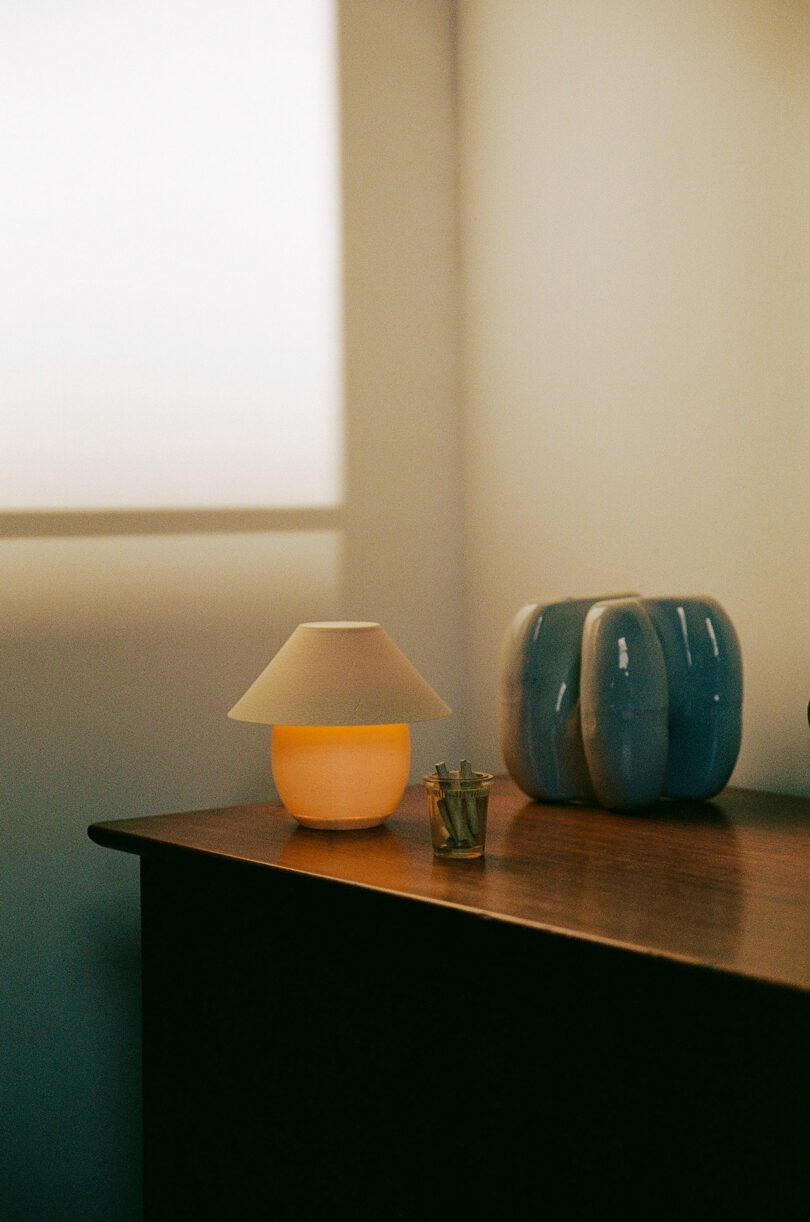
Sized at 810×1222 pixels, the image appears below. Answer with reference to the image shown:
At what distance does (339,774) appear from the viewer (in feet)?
3.93

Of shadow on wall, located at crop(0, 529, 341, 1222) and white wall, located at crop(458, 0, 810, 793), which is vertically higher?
white wall, located at crop(458, 0, 810, 793)

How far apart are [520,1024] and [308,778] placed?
38 cm

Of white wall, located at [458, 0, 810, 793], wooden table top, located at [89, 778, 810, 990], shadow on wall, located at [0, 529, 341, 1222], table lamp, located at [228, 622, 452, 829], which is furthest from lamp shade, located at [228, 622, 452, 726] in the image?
white wall, located at [458, 0, 810, 793]

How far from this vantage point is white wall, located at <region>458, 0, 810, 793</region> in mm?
1395

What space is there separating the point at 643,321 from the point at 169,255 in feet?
→ 2.09

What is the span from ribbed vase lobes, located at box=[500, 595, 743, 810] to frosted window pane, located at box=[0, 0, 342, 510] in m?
0.51

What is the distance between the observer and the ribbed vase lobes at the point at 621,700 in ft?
4.02

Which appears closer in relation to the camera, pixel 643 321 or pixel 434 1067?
pixel 434 1067

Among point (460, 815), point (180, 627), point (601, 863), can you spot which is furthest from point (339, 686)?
point (180, 627)

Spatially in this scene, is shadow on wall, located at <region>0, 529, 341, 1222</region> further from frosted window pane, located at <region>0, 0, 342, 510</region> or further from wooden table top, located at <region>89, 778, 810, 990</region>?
wooden table top, located at <region>89, 778, 810, 990</region>

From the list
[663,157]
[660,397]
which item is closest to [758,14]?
[663,157]

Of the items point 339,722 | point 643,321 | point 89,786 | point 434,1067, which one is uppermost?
point 643,321

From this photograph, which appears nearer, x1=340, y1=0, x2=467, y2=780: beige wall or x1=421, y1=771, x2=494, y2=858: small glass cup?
x1=421, y1=771, x2=494, y2=858: small glass cup

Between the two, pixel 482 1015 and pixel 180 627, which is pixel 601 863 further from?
pixel 180 627
